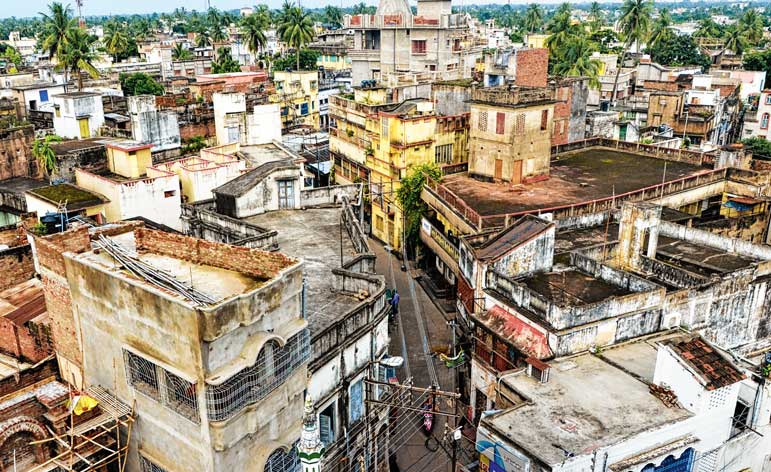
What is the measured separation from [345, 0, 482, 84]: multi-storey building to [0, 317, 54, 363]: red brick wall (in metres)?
63.2

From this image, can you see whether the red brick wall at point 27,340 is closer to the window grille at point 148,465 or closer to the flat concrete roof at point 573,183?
the window grille at point 148,465

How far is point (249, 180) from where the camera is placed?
115 feet

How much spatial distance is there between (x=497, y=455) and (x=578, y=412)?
10.1ft

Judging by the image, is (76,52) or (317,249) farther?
(76,52)

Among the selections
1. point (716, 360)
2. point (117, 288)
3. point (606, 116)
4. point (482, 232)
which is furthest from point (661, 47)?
point (117, 288)

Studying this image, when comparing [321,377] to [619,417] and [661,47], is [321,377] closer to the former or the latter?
[619,417]

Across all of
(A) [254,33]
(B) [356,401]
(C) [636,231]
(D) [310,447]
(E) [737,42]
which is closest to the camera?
(D) [310,447]

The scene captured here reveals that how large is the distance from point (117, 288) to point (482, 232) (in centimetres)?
1907

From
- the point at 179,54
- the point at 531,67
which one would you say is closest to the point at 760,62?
the point at 531,67

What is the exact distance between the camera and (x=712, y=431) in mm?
20656

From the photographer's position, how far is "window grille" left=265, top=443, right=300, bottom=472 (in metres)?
18.1

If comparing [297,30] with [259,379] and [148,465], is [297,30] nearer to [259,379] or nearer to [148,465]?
[148,465]

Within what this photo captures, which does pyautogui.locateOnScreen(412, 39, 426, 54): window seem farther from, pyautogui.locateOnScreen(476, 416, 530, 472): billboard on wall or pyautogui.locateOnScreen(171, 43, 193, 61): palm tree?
pyautogui.locateOnScreen(476, 416, 530, 472): billboard on wall

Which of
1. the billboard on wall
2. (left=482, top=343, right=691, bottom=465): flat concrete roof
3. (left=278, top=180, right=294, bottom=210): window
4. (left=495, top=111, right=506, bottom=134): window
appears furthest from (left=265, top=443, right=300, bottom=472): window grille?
(left=495, top=111, right=506, bottom=134): window
